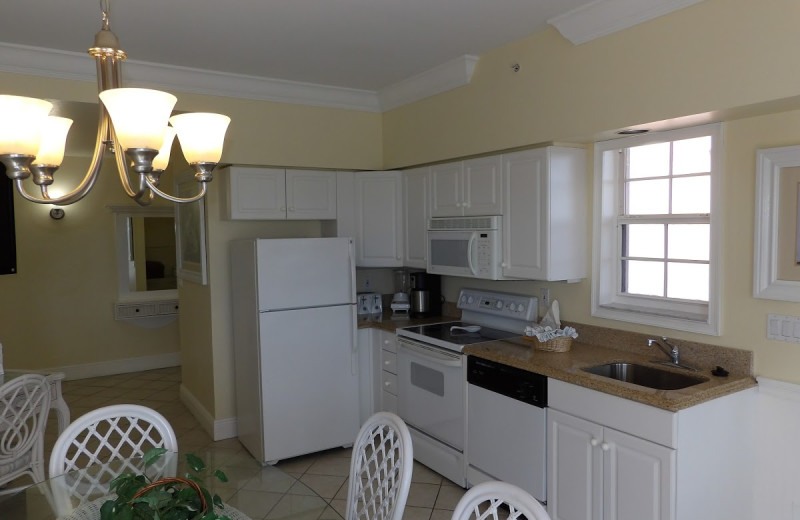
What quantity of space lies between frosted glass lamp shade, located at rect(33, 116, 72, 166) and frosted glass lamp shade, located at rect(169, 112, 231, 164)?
13.2 inches

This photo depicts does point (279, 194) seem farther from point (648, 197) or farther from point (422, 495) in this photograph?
point (648, 197)

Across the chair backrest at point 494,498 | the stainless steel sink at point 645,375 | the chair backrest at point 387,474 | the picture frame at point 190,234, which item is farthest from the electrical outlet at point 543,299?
the picture frame at point 190,234

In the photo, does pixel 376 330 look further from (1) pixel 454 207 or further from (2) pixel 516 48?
(2) pixel 516 48

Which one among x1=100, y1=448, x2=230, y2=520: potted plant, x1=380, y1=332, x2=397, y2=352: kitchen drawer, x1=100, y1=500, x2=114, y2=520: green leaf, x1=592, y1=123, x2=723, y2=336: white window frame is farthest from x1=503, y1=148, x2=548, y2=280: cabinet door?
x1=100, y1=500, x2=114, y2=520: green leaf

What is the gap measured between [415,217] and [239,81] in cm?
154

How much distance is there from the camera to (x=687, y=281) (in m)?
2.94

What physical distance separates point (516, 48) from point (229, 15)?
1.58 meters

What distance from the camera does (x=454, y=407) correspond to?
3443 millimetres

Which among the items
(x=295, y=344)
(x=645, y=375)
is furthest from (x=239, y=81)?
(x=645, y=375)

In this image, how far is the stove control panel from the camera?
3.56m

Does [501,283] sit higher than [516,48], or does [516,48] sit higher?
[516,48]

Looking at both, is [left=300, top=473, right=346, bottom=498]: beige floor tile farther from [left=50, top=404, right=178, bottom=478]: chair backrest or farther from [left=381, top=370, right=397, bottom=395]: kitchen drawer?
[left=50, top=404, right=178, bottom=478]: chair backrest

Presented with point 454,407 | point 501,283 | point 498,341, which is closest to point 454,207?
point 501,283

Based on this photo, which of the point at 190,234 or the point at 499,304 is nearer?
the point at 499,304
